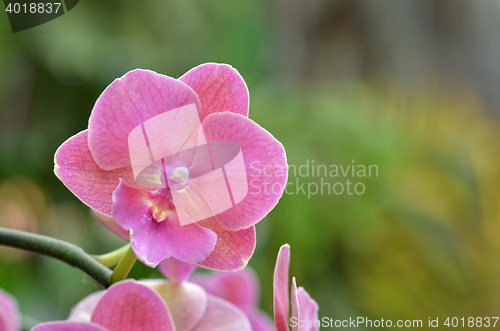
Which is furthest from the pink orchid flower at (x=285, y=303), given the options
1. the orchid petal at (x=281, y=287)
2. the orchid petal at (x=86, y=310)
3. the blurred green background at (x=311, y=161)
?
the blurred green background at (x=311, y=161)

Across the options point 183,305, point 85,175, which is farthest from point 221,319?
point 85,175

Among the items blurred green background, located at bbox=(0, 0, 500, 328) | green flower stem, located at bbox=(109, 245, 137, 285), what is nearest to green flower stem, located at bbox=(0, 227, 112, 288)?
green flower stem, located at bbox=(109, 245, 137, 285)

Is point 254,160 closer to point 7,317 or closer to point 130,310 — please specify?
point 130,310

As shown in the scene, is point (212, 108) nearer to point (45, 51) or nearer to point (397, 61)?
point (45, 51)

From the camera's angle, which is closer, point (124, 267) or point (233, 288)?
point (124, 267)

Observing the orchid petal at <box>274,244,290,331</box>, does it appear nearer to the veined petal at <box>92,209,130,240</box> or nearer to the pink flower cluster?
the pink flower cluster

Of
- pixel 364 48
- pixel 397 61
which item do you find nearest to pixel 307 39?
pixel 364 48
